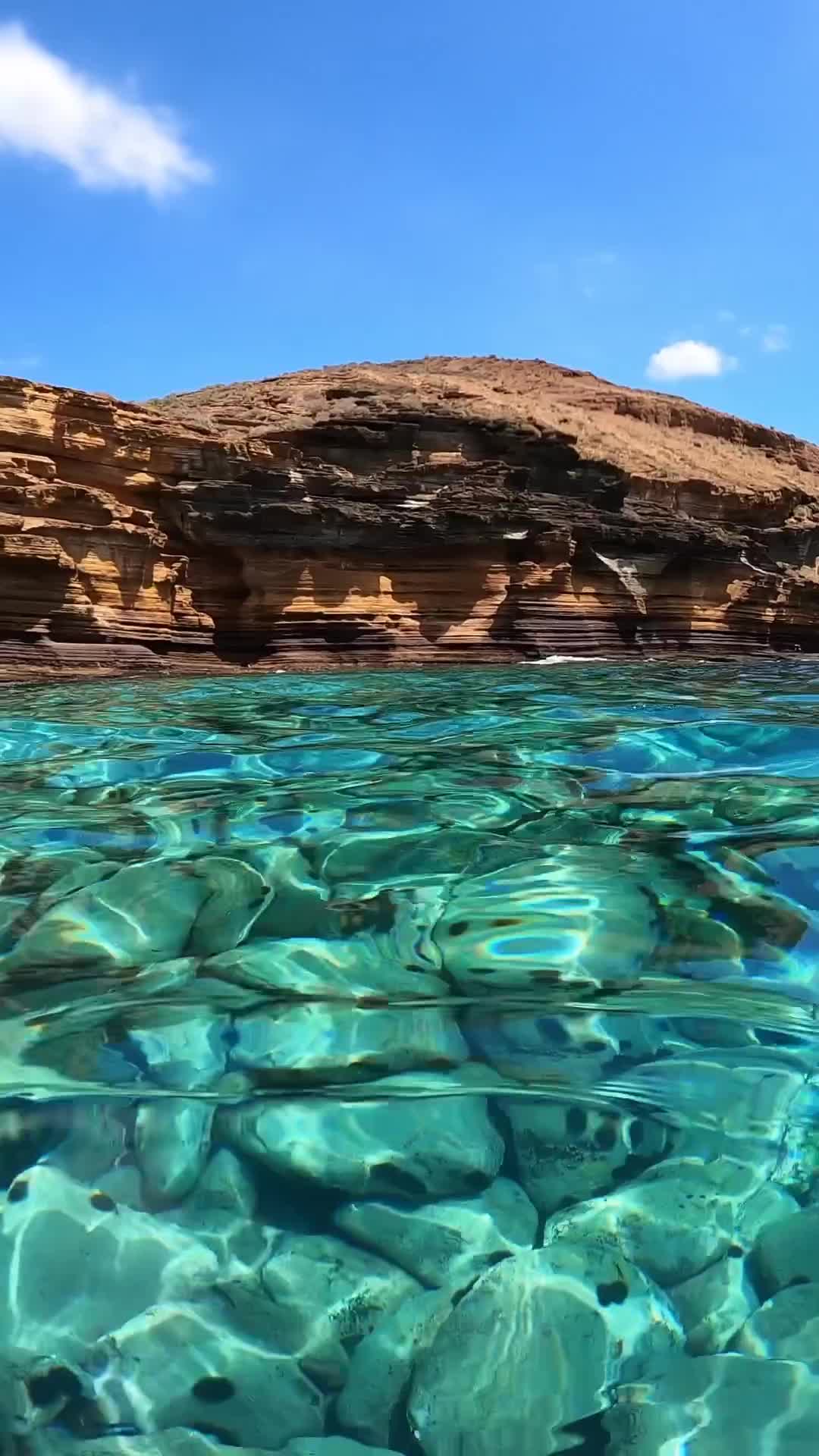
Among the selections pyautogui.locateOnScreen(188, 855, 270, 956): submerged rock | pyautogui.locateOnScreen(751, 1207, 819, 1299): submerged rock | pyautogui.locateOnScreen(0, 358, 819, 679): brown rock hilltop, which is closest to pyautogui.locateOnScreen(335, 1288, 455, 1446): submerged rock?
pyautogui.locateOnScreen(751, 1207, 819, 1299): submerged rock

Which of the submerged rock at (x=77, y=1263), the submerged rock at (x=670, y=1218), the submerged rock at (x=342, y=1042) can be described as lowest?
the submerged rock at (x=77, y=1263)

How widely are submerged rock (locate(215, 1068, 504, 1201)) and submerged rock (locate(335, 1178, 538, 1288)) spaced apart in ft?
0.09

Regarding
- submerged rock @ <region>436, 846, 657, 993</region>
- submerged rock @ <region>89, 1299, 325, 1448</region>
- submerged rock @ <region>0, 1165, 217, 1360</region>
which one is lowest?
submerged rock @ <region>89, 1299, 325, 1448</region>

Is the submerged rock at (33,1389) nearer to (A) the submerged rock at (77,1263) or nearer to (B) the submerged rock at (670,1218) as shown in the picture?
(A) the submerged rock at (77,1263)

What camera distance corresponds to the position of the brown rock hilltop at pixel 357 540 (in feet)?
38.0

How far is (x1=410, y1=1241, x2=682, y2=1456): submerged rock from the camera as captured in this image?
1.04m

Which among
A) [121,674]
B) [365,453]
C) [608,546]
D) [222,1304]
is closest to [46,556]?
[121,674]

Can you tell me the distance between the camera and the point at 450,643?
13773mm

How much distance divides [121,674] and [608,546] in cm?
789

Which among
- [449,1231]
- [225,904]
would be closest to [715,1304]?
[449,1231]

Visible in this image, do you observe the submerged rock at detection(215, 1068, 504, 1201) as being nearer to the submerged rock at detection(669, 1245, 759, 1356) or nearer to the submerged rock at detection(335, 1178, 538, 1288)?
the submerged rock at detection(335, 1178, 538, 1288)

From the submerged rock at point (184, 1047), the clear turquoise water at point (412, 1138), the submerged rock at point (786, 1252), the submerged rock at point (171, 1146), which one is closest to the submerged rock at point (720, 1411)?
the clear turquoise water at point (412, 1138)

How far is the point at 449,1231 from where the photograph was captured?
130 centimetres

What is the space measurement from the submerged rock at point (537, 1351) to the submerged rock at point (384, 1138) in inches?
7.1
